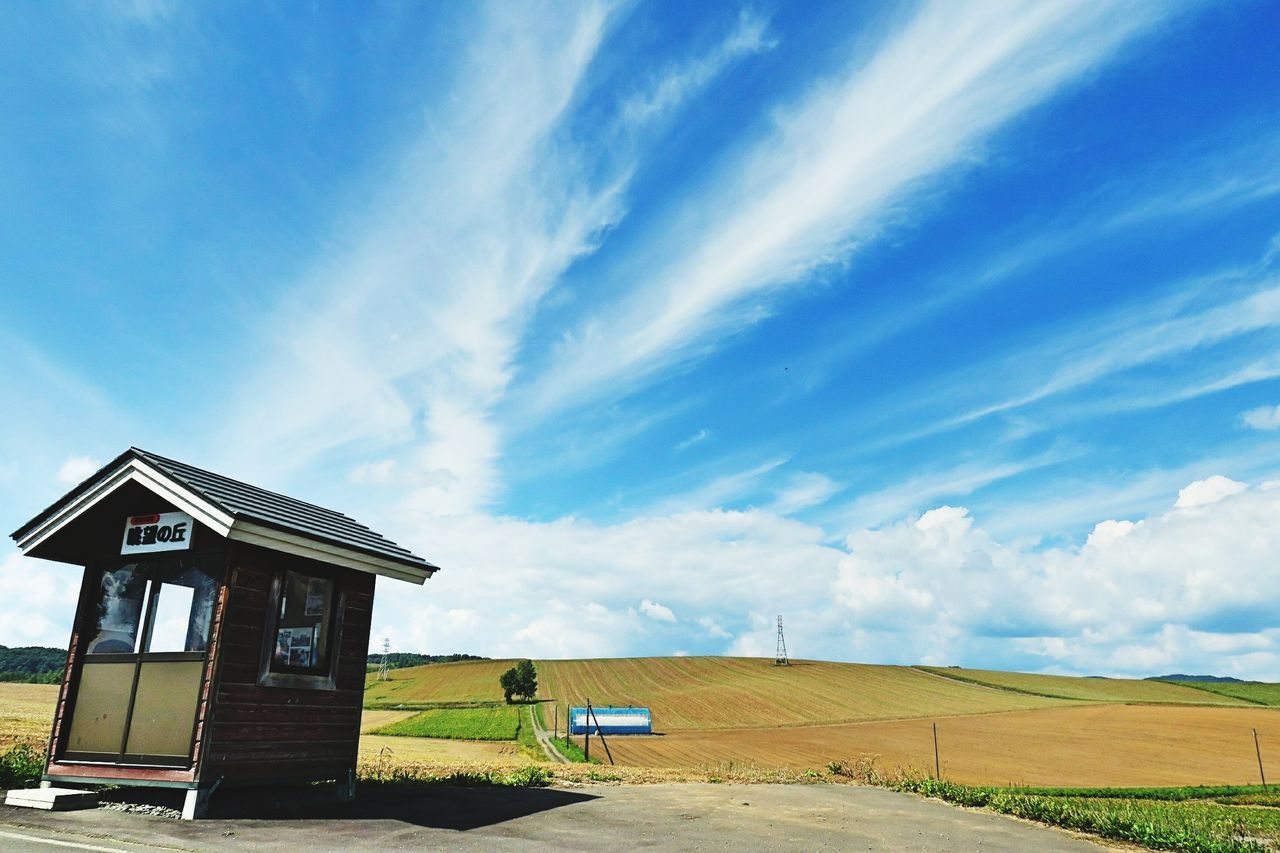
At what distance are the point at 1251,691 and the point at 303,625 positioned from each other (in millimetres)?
156117

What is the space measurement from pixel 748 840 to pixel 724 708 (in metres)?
74.5

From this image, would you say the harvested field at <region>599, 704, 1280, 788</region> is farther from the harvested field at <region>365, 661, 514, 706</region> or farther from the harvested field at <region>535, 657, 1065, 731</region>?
the harvested field at <region>365, 661, 514, 706</region>

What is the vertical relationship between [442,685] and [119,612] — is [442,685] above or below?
below

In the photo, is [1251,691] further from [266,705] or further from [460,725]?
[266,705]

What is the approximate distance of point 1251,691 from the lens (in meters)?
123

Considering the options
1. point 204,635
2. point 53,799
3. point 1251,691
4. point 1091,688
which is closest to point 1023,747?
point 204,635

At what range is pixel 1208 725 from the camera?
70000 mm

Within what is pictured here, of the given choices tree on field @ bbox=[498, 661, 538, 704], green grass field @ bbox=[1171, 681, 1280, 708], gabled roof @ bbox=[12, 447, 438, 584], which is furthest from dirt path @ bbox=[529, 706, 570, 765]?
green grass field @ bbox=[1171, 681, 1280, 708]

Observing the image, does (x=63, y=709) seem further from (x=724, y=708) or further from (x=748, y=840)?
(x=724, y=708)

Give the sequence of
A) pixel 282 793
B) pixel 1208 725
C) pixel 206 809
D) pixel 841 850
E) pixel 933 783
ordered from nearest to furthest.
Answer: pixel 841 850, pixel 206 809, pixel 282 793, pixel 933 783, pixel 1208 725

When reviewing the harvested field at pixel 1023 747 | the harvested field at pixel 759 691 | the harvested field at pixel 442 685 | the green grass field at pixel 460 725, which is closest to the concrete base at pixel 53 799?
the harvested field at pixel 1023 747

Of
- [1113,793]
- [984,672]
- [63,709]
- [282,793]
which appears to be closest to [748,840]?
[282,793]

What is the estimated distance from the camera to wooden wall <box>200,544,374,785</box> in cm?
1064

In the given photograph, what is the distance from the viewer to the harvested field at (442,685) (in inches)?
3762
